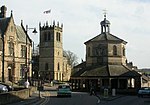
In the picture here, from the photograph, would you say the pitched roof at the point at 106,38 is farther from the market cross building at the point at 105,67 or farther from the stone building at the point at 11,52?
the stone building at the point at 11,52

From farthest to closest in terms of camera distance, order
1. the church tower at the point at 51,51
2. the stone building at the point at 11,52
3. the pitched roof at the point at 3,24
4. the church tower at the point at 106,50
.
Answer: the church tower at the point at 51,51 → the church tower at the point at 106,50 → the pitched roof at the point at 3,24 → the stone building at the point at 11,52

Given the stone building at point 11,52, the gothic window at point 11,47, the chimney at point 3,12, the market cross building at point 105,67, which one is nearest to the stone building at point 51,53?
the market cross building at point 105,67

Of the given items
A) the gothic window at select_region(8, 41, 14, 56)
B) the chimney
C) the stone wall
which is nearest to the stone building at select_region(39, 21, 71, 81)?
the chimney

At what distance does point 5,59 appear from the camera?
72.3 meters

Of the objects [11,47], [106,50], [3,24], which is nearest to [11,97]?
[11,47]

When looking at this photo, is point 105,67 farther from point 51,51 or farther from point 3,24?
point 51,51

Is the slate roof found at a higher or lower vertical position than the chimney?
lower

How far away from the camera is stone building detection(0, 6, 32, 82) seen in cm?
7206

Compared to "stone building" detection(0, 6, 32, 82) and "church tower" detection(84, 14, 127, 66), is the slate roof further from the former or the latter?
"stone building" detection(0, 6, 32, 82)

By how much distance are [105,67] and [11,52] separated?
1993 cm

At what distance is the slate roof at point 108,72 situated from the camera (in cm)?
6931

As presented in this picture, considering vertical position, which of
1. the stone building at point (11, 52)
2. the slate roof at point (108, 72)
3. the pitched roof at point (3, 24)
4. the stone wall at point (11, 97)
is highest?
the pitched roof at point (3, 24)

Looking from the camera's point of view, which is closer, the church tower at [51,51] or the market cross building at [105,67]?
the market cross building at [105,67]

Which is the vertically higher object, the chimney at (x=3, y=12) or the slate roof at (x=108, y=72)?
the chimney at (x=3, y=12)
